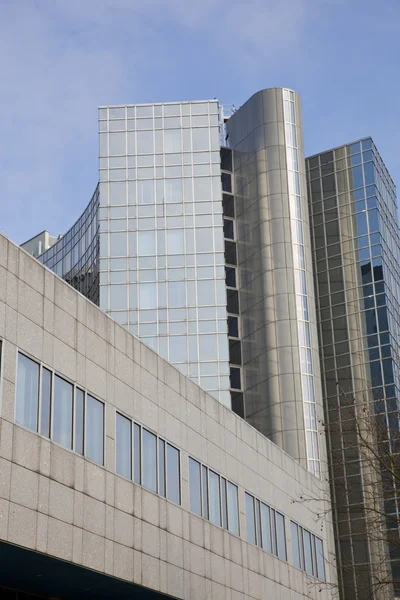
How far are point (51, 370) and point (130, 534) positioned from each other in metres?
6.20

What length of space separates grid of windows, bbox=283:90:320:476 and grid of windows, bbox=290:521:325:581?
24.5 meters

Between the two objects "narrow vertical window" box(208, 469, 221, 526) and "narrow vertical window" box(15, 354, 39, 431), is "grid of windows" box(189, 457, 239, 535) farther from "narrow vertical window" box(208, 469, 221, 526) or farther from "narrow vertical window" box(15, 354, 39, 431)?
"narrow vertical window" box(15, 354, 39, 431)

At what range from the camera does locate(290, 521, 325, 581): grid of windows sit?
151ft

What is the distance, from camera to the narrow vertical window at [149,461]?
105ft

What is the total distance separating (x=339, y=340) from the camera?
290ft

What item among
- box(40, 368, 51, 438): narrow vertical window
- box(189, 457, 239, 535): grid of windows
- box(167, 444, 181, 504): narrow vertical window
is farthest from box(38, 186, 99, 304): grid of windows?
box(40, 368, 51, 438): narrow vertical window

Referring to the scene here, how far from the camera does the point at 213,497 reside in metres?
37.6

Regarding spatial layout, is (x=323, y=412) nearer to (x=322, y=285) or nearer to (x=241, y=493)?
(x=322, y=285)

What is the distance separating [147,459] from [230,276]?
52460mm

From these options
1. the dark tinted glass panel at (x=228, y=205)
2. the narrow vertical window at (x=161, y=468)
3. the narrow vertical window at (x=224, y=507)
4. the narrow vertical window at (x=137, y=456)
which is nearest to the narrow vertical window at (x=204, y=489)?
the narrow vertical window at (x=224, y=507)

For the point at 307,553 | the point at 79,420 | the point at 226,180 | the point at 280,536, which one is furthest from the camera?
the point at 226,180

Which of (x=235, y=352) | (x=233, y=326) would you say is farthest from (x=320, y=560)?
(x=233, y=326)

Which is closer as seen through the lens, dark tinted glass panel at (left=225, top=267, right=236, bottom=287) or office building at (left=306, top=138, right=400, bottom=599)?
dark tinted glass panel at (left=225, top=267, right=236, bottom=287)

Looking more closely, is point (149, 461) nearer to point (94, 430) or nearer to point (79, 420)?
point (94, 430)
